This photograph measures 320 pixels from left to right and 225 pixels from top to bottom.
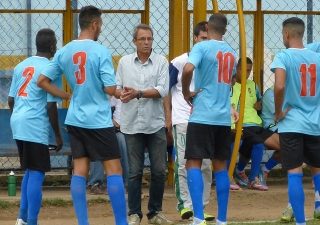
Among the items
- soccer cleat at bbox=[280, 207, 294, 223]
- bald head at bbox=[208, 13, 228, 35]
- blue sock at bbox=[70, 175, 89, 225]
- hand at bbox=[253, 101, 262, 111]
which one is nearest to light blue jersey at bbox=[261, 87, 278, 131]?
hand at bbox=[253, 101, 262, 111]

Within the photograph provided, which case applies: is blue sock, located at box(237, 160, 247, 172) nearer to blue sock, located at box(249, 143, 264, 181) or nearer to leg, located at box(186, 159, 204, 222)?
blue sock, located at box(249, 143, 264, 181)

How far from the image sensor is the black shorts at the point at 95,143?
21.1 ft

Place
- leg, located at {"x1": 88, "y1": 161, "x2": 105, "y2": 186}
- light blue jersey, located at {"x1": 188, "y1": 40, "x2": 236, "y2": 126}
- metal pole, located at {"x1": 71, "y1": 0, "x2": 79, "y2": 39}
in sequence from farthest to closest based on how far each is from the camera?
metal pole, located at {"x1": 71, "y1": 0, "x2": 79, "y2": 39} < leg, located at {"x1": 88, "y1": 161, "x2": 105, "y2": 186} < light blue jersey, located at {"x1": 188, "y1": 40, "x2": 236, "y2": 126}

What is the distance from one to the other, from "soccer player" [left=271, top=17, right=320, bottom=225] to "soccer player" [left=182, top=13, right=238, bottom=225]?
0.47m

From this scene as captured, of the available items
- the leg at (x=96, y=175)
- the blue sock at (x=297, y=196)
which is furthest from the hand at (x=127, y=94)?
the leg at (x=96, y=175)

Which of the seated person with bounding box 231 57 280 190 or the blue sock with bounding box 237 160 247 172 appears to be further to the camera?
the blue sock with bounding box 237 160 247 172

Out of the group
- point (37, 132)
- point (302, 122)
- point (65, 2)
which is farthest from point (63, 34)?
point (302, 122)

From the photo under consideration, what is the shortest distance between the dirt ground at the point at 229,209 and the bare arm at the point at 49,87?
1.89 m

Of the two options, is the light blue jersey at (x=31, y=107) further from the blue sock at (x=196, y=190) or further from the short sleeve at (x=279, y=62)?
the short sleeve at (x=279, y=62)

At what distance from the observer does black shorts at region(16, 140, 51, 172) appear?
7027 millimetres

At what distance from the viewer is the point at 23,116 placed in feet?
23.2

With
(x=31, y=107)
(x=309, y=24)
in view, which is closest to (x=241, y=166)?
(x=309, y=24)

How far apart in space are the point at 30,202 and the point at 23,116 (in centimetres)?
78

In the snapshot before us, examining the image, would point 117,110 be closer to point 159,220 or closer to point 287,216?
point 159,220
